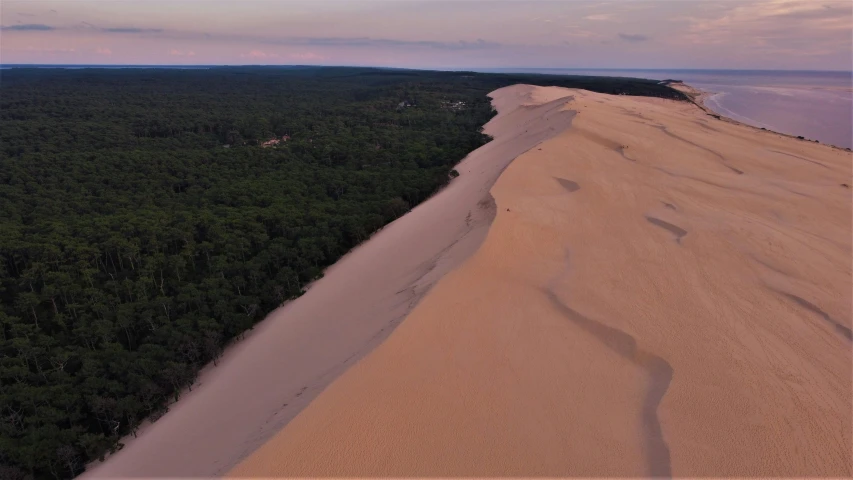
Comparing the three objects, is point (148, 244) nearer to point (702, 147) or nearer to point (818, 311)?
point (818, 311)

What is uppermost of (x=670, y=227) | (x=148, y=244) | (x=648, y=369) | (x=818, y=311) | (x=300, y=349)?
(x=670, y=227)

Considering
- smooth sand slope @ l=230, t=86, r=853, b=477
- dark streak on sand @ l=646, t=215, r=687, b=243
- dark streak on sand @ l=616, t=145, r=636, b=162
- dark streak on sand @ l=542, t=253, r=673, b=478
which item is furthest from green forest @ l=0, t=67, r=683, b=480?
dark streak on sand @ l=646, t=215, r=687, b=243

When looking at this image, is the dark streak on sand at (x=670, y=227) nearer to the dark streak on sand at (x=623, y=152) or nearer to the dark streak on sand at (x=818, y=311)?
the dark streak on sand at (x=818, y=311)

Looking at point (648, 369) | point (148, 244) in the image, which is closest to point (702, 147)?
point (648, 369)

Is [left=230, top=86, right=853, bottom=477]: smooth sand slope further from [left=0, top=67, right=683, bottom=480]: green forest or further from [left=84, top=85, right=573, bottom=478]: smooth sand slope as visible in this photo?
[left=0, top=67, right=683, bottom=480]: green forest

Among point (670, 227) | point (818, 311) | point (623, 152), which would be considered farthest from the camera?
point (623, 152)

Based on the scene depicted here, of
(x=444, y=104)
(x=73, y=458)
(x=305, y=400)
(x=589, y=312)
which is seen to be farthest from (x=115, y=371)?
(x=444, y=104)
